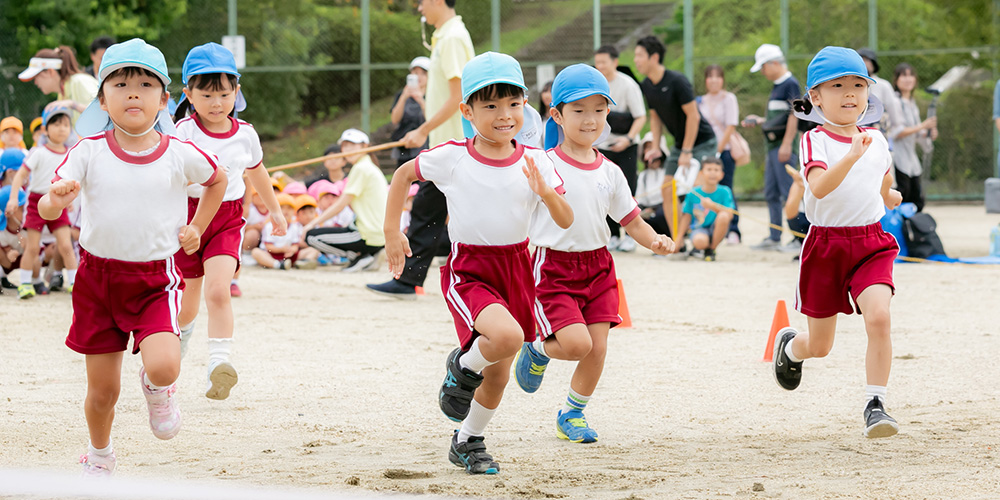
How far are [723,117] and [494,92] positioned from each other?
9781 mm

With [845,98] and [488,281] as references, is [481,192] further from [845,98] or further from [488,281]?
[845,98]

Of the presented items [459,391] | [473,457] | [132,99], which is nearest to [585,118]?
[459,391]

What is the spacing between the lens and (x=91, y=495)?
3789 millimetres

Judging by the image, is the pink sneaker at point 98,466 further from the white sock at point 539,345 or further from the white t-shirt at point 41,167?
the white t-shirt at point 41,167

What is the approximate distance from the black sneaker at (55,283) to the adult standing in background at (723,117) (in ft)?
24.0

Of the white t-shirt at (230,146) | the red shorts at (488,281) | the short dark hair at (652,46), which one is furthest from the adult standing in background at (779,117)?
the red shorts at (488,281)

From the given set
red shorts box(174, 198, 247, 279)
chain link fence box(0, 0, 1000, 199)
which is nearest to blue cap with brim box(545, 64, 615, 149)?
red shorts box(174, 198, 247, 279)

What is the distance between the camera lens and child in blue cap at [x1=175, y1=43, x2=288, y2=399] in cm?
580

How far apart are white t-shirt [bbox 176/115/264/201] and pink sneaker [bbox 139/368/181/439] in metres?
1.67

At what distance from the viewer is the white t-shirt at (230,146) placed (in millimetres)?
5922

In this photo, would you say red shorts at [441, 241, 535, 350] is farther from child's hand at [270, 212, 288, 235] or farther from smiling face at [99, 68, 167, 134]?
child's hand at [270, 212, 288, 235]

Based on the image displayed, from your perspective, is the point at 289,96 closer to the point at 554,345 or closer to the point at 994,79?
the point at 994,79

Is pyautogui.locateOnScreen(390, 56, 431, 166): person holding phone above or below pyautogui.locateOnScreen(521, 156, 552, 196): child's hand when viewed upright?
above

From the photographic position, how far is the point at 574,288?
486 cm
